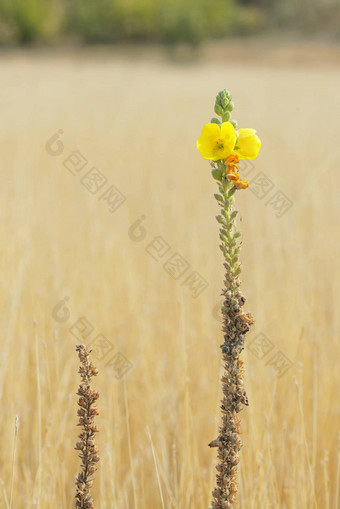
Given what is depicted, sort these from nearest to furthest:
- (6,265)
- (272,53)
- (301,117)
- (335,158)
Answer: (6,265), (335,158), (301,117), (272,53)

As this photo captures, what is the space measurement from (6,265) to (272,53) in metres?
22.5

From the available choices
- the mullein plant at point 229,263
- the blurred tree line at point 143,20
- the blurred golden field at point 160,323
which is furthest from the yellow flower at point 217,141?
the blurred tree line at point 143,20

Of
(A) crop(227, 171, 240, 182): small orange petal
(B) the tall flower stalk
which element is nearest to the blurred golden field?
(B) the tall flower stalk

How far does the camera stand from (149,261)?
Answer: 2.53m

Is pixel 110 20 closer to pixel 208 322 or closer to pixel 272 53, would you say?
pixel 272 53

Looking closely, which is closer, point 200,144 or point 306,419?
point 200,144

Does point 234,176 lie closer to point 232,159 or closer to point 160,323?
point 232,159

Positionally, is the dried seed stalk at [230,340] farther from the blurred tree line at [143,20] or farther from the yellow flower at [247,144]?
the blurred tree line at [143,20]

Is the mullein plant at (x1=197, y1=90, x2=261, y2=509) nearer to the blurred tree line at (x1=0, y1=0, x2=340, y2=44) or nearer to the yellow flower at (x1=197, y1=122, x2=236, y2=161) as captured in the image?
the yellow flower at (x1=197, y1=122, x2=236, y2=161)

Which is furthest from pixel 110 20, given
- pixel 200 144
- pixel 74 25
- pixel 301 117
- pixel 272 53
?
pixel 200 144

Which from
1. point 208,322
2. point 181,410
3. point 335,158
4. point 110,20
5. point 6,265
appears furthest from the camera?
point 110,20

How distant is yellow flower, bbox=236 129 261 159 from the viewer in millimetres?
635

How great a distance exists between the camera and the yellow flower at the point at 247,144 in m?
0.63

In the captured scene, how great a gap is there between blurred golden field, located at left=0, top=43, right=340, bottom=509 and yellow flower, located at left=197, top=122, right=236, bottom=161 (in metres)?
0.59
